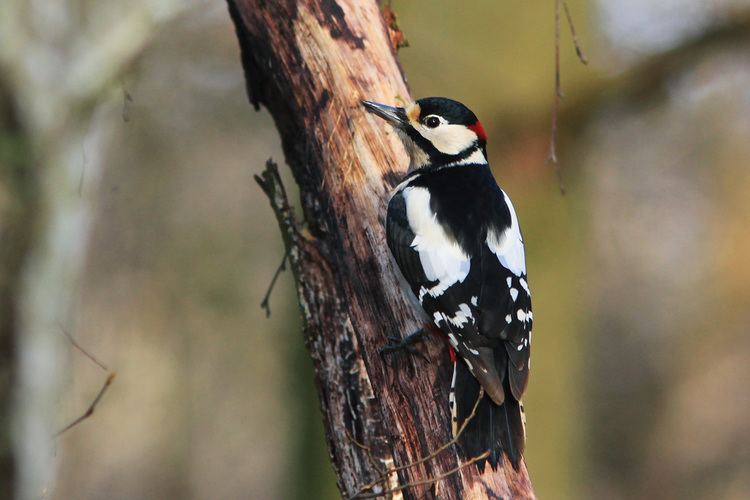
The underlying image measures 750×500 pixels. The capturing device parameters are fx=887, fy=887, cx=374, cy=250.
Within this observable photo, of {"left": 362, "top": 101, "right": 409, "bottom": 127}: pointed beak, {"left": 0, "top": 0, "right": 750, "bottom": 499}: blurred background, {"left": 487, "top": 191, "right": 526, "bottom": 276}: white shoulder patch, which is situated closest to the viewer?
{"left": 487, "top": 191, "right": 526, "bottom": 276}: white shoulder patch

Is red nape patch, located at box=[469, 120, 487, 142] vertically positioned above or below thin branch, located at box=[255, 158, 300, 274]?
above

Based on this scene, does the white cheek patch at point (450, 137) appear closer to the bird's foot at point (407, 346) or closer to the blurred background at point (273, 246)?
the bird's foot at point (407, 346)

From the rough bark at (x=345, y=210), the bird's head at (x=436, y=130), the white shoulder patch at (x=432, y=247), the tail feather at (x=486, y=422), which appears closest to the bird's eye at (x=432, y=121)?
the bird's head at (x=436, y=130)

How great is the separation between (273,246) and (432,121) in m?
5.82

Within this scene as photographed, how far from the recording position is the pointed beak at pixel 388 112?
3107 mm

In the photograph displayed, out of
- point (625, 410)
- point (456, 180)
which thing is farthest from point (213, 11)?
point (625, 410)

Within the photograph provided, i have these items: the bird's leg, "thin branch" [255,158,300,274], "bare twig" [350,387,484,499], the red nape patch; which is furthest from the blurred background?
"bare twig" [350,387,484,499]

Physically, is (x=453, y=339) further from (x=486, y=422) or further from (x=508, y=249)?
(x=508, y=249)

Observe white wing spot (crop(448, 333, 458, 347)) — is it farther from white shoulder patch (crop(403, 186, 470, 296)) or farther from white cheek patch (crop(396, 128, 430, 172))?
white cheek patch (crop(396, 128, 430, 172))

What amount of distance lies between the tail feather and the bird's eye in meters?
1.00

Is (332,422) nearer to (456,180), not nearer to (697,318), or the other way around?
(456,180)

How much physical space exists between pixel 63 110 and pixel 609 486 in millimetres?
8625

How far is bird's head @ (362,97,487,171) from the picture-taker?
3191 mm

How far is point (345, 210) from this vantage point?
3.06 metres
